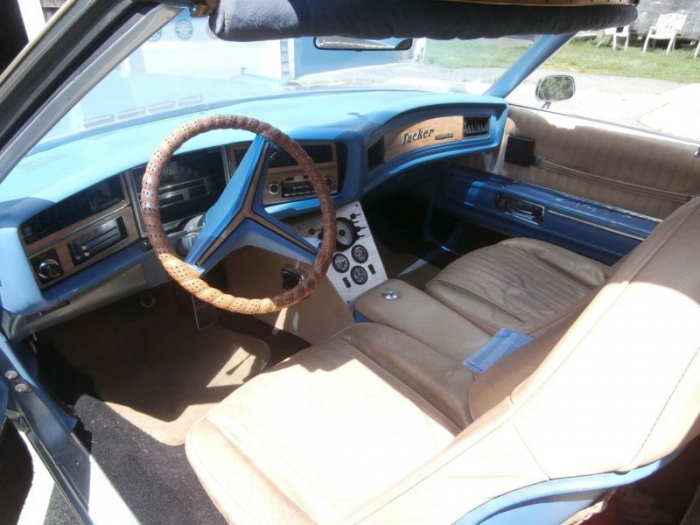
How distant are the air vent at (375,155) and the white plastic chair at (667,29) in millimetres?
2523

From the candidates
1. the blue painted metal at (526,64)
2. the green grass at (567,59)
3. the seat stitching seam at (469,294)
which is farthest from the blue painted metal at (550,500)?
the blue painted metal at (526,64)

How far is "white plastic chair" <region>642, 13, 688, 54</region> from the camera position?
3.54 meters

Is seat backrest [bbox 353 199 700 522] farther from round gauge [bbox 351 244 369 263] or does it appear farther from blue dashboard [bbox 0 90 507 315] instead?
round gauge [bbox 351 244 369 263]

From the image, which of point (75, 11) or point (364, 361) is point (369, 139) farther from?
point (75, 11)

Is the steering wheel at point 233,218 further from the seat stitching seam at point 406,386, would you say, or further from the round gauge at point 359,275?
the round gauge at point 359,275

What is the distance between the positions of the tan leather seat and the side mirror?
1507mm

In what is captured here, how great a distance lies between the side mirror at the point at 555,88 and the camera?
2.38 metres

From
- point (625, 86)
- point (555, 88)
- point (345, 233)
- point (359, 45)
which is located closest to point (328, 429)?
point (345, 233)

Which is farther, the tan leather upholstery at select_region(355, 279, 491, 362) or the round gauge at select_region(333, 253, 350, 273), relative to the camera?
the round gauge at select_region(333, 253, 350, 273)

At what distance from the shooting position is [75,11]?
699 mm

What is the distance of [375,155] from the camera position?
223 centimetres

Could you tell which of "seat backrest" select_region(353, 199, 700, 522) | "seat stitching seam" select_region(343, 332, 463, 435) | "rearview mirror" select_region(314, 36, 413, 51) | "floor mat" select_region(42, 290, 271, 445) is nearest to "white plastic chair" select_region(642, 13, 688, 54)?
"rearview mirror" select_region(314, 36, 413, 51)

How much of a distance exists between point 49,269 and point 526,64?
229 cm

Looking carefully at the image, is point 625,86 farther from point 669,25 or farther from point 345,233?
point 345,233
